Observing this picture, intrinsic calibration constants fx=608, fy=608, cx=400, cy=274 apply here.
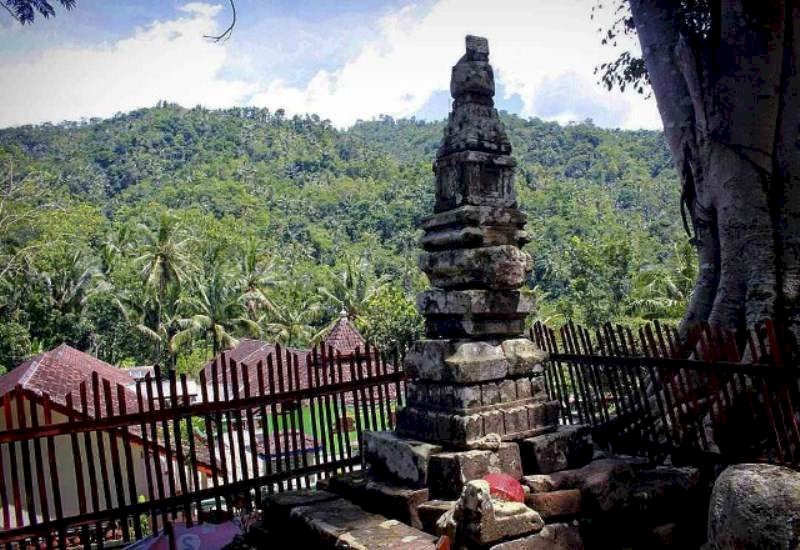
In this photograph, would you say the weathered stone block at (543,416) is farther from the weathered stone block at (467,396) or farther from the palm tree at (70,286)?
the palm tree at (70,286)

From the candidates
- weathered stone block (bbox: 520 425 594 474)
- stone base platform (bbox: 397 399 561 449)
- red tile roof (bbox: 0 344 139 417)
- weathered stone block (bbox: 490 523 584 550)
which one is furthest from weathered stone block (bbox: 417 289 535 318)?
red tile roof (bbox: 0 344 139 417)

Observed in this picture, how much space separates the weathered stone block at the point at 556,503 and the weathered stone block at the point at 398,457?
0.71m

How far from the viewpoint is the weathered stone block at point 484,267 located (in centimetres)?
447

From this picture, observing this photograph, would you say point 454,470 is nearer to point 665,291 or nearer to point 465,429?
point 465,429

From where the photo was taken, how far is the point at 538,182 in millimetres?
90375

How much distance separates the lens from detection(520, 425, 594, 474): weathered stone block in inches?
169

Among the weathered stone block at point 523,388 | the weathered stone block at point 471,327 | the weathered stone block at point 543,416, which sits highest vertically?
the weathered stone block at point 471,327

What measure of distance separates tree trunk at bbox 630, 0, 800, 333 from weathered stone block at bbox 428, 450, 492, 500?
3.52 metres

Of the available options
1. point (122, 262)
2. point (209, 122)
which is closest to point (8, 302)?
point (122, 262)

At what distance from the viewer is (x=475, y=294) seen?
4.46 m

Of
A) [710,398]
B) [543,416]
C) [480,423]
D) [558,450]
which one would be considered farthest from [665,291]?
[480,423]

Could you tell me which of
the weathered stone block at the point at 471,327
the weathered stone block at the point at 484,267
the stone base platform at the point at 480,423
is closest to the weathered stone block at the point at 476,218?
the weathered stone block at the point at 484,267

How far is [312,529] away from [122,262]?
4374 cm

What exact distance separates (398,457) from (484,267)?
1.52 meters
